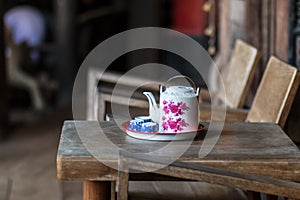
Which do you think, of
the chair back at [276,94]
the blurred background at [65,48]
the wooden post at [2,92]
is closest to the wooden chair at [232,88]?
the blurred background at [65,48]

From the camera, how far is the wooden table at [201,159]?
1.88 metres

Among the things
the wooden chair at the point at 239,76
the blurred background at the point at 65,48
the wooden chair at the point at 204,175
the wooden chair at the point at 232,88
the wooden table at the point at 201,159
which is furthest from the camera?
the blurred background at the point at 65,48

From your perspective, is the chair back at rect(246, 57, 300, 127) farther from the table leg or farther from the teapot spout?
the table leg

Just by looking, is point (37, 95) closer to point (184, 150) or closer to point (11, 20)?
point (11, 20)

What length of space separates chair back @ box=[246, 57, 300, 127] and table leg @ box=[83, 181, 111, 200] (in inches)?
31.3

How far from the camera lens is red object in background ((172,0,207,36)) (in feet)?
21.2

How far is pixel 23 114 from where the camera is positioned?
5.98 metres

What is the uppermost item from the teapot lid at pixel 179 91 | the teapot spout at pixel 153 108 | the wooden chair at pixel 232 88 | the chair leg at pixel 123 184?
the teapot lid at pixel 179 91

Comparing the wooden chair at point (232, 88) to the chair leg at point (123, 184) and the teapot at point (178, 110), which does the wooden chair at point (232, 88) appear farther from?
the chair leg at point (123, 184)

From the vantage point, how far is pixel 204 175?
5.81 feet

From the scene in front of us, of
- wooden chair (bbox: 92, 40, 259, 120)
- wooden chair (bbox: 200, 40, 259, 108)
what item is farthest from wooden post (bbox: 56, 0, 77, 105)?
wooden chair (bbox: 200, 40, 259, 108)

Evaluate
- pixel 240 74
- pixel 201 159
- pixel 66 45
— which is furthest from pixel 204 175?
pixel 66 45

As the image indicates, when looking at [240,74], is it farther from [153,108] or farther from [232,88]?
[153,108]

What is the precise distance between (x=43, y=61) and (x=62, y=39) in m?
0.91
